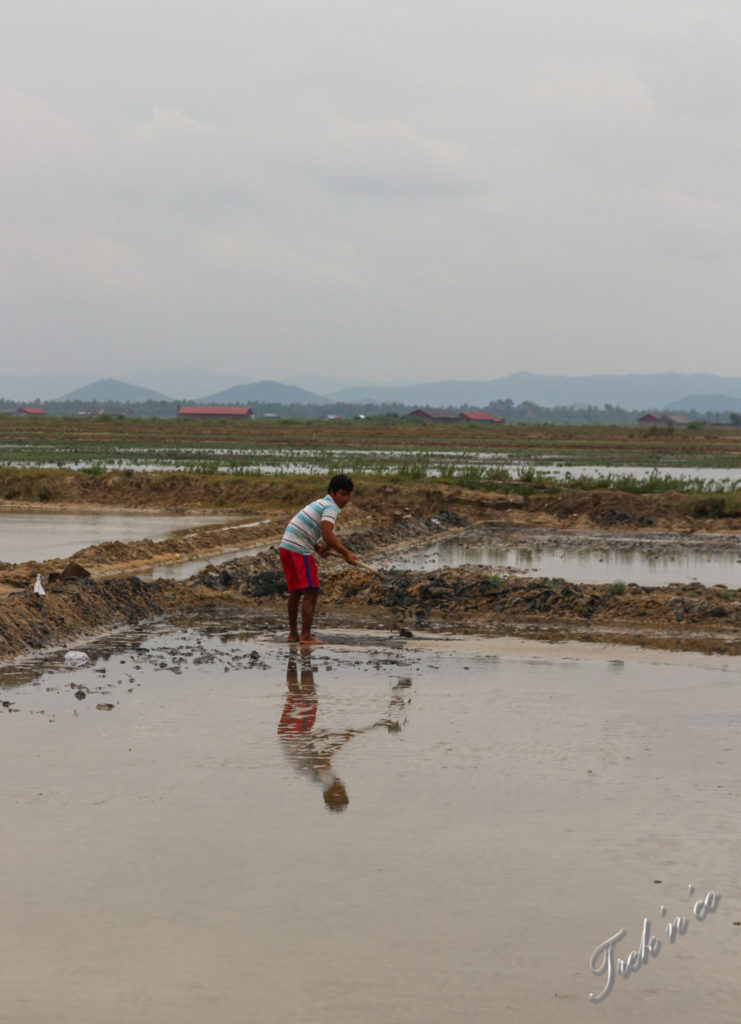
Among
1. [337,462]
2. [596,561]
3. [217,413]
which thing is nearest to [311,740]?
[596,561]

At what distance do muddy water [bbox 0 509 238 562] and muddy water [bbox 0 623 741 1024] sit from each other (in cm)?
903

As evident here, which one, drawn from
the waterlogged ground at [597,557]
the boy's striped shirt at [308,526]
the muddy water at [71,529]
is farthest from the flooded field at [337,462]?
the boy's striped shirt at [308,526]

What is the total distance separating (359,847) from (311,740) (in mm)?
1785

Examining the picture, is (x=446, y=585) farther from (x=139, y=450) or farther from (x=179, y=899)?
(x=139, y=450)

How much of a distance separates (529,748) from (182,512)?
18.8 meters

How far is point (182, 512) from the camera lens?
2469 centimetres

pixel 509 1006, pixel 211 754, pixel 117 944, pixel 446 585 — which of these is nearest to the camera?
pixel 509 1006

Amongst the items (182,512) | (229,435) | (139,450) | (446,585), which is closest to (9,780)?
(446,585)

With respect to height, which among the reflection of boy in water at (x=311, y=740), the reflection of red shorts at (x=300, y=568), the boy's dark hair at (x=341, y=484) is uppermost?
the boy's dark hair at (x=341, y=484)

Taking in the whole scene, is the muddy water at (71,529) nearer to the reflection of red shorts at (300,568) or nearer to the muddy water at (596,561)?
the muddy water at (596,561)

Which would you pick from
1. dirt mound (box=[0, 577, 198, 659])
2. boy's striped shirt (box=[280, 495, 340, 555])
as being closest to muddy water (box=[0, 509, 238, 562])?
dirt mound (box=[0, 577, 198, 659])

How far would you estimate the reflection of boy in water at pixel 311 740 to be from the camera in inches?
226

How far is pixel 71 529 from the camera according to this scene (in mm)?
20469

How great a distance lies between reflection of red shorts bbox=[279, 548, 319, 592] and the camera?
9.53 metres
